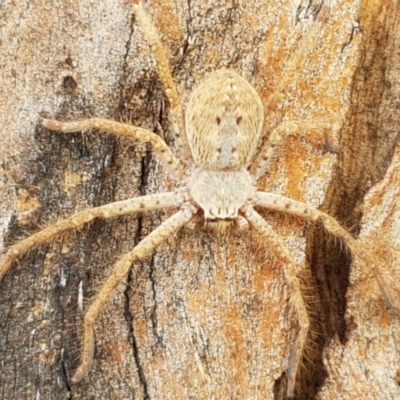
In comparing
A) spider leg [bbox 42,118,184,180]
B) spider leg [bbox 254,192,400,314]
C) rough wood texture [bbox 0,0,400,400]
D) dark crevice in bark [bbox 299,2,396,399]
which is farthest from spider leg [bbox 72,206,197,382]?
dark crevice in bark [bbox 299,2,396,399]

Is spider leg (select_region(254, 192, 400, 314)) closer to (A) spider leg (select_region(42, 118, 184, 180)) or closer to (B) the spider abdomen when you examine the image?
(B) the spider abdomen

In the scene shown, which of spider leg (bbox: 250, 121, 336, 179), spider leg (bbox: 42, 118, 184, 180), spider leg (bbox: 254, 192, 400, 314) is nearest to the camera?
spider leg (bbox: 42, 118, 184, 180)

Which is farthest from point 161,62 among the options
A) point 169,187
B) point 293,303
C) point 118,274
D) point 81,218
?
point 293,303

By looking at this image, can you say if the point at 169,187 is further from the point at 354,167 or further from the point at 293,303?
the point at 354,167

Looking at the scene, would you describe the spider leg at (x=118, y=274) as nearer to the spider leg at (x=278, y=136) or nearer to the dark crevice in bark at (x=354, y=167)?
the spider leg at (x=278, y=136)

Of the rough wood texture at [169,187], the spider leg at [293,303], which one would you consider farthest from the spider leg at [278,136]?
the spider leg at [293,303]

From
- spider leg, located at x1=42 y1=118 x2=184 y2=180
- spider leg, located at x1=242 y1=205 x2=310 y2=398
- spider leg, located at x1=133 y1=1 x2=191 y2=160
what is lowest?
spider leg, located at x1=242 y1=205 x2=310 y2=398
